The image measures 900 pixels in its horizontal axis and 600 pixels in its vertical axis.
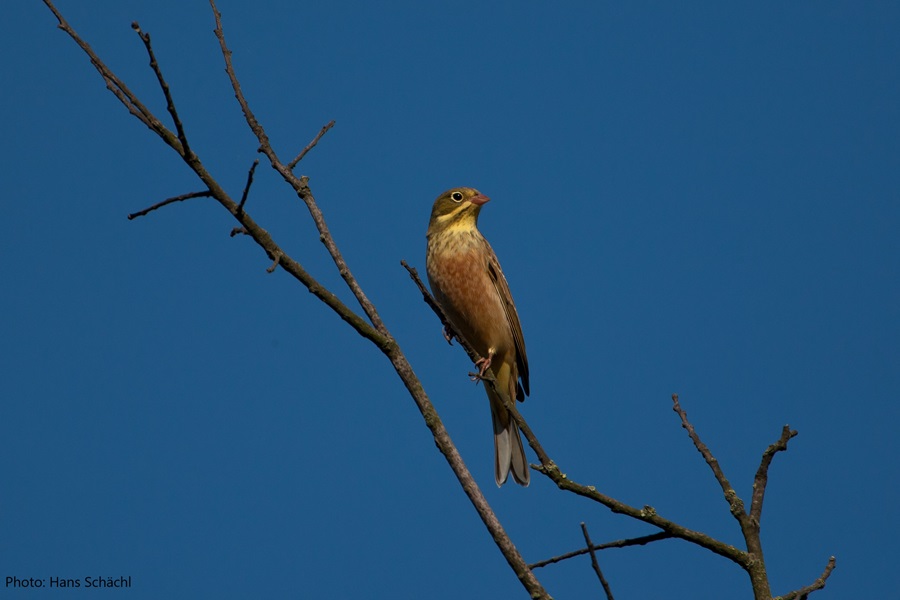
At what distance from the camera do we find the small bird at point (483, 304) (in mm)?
8094

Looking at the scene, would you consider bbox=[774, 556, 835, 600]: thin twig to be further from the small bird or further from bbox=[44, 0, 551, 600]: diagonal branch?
the small bird

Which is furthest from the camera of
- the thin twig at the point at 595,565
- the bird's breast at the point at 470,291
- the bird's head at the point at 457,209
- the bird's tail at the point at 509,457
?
the bird's head at the point at 457,209

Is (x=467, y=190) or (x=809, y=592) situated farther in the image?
(x=467, y=190)

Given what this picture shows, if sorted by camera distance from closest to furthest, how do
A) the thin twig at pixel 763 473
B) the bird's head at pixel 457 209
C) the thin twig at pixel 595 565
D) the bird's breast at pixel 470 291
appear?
the thin twig at pixel 595 565 → the thin twig at pixel 763 473 → the bird's breast at pixel 470 291 → the bird's head at pixel 457 209

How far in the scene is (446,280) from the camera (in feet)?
27.4

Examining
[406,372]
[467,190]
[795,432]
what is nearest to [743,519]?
[795,432]

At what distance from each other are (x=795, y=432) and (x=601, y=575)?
1.11m

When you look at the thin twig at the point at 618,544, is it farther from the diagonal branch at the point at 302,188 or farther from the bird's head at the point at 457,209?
the bird's head at the point at 457,209

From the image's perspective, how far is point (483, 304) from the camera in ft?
27.5

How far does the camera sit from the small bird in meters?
8.09

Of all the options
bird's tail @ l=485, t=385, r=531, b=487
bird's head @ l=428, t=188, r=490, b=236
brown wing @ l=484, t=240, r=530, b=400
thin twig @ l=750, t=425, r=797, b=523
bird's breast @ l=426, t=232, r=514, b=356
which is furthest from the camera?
bird's head @ l=428, t=188, r=490, b=236

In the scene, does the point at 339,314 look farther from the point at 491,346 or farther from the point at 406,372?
the point at 491,346

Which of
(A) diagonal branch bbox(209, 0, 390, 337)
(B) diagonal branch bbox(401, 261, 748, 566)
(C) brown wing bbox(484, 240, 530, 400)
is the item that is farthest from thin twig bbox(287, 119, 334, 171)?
(C) brown wing bbox(484, 240, 530, 400)

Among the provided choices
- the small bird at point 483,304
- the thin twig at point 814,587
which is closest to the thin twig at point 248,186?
the thin twig at point 814,587
